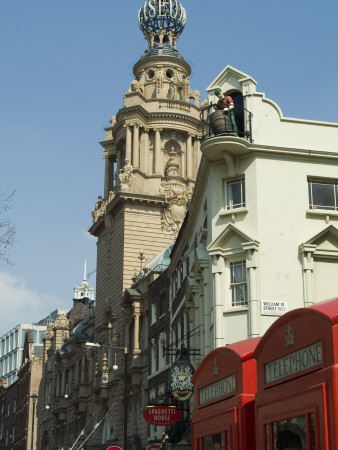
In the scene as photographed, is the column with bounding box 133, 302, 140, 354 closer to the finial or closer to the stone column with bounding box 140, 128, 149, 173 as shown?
the stone column with bounding box 140, 128, 149, 173

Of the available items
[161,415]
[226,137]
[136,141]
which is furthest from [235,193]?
[136,141]

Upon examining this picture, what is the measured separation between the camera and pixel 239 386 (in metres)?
12.8

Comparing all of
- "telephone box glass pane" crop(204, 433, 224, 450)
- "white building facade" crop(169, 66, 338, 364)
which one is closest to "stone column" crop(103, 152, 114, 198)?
"white building facade" crop(169, 66, 338, 364)

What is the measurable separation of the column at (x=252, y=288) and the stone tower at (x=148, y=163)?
35.6m

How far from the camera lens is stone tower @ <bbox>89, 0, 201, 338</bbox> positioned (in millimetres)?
65562

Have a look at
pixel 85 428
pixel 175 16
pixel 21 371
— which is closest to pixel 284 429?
pixel 85 428

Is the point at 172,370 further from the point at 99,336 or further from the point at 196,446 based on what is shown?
the point at 99,336

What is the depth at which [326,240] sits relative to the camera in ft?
93.0

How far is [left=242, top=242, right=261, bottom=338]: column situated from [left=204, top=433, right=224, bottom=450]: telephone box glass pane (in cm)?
1344

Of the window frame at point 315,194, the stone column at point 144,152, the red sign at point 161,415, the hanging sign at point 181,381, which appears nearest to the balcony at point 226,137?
the window frame at point 315,194

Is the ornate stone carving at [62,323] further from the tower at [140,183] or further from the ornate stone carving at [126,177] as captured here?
the ornate stone carving at [126,177]

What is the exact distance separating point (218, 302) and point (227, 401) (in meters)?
15.3

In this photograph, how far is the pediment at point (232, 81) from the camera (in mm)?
30359

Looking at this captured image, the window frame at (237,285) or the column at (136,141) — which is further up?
the column at (136,141)
